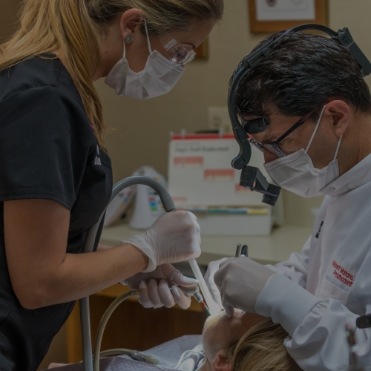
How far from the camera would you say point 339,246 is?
1.62m

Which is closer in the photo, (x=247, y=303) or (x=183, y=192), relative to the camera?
(x=247, y=303)

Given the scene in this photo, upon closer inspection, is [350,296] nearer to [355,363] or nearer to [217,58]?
[355,363]

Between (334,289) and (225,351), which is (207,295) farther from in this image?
(334,289)

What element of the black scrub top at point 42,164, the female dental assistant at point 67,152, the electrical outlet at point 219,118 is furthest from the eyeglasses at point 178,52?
the electrical outlet at point 219,118

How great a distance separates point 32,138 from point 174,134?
1.77m

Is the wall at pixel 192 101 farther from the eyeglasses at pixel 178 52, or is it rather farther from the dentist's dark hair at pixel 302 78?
the dentist's dark hair at pixel 302 78

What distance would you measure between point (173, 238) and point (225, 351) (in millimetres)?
295

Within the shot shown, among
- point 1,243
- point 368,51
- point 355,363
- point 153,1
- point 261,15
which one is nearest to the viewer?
point 355,363

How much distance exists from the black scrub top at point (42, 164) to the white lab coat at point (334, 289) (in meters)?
0.43

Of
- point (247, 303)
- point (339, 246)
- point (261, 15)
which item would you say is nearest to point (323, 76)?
point (339, 246)

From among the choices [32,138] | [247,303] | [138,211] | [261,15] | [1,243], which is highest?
[261,15]

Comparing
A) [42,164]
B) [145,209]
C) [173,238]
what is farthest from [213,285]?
[145,209]

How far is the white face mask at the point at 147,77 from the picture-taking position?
1782 mm

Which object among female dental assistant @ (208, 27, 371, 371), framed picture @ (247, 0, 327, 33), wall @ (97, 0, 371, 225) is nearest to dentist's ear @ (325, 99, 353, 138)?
female dental assistant @ (208, 27, 371, 371)
